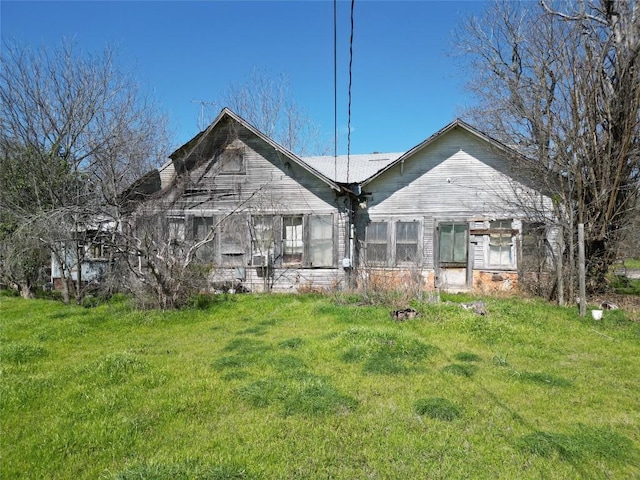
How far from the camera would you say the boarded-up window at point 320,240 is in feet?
47.4

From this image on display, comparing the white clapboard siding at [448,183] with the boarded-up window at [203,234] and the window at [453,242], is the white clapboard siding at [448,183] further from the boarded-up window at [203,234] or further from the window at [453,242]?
the boarded-up window at [203,234]

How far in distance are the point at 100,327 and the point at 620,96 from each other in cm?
1542

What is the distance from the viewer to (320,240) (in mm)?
14500

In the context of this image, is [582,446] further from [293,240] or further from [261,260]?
[261,260]

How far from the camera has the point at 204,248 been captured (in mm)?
14984

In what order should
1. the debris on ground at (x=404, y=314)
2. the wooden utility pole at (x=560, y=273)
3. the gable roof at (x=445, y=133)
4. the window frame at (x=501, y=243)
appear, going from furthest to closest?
1. the window frame at (x=501, y=243)
2. the gable roof at (x=445, y=133)
3. the wooden utility pole at (x=560, y=273)
4. the debris on ground at (x=404, y=314)

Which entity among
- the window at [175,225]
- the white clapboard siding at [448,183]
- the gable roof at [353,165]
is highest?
the gable roof at [353,165]

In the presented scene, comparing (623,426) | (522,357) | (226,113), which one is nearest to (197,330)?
(522,357)

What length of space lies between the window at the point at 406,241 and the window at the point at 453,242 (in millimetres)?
891

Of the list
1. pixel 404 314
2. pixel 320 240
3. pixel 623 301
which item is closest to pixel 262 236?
pixel 320 240

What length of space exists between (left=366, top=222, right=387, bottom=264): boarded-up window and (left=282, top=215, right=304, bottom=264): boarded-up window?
246 centimetres

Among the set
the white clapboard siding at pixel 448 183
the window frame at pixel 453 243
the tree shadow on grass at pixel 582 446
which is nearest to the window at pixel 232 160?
the white clapboard siding at pixel 448 183

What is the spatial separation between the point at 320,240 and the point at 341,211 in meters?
1.25

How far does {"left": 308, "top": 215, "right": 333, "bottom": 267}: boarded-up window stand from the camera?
14.4 metres
